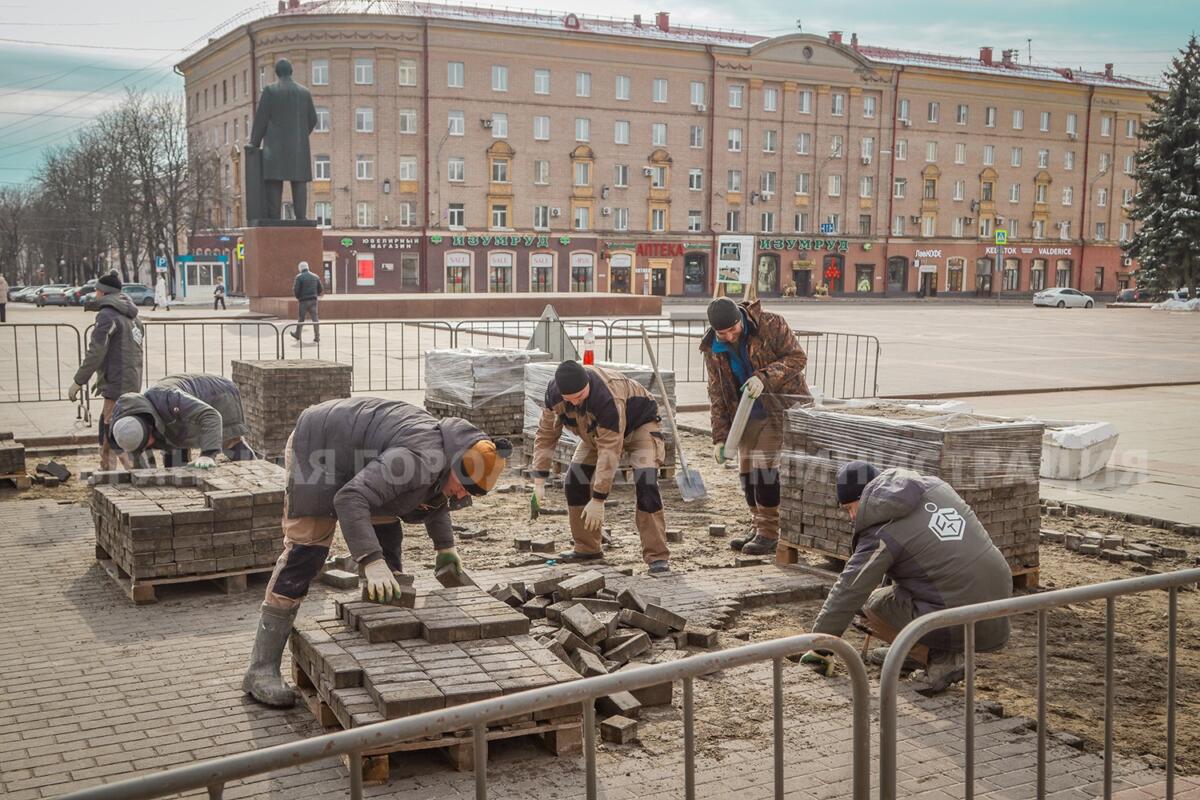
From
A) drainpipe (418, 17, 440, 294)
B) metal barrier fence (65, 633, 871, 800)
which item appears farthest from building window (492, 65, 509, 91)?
metal barrier fence (65, 633, 871, 800)

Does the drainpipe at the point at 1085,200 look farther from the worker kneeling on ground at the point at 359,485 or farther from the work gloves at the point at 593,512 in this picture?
the worker kneeling on ground at the point at 359,485

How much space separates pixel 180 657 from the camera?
6508 millimetres

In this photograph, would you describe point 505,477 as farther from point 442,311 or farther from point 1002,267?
point 1002,267

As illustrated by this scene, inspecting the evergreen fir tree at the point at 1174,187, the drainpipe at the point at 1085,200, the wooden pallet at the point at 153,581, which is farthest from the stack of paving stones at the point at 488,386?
the drainpipe at the point at 1085,200

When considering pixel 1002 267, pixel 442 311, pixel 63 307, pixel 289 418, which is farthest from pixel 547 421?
pixel 1002 267

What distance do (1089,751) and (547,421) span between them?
4.35 meters

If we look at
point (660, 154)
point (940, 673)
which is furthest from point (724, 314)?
point (660, 154)

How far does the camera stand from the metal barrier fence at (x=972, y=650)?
351 centimetres

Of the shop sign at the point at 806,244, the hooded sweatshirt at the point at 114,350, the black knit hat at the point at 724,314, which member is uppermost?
the shop sign at the point at 806,244

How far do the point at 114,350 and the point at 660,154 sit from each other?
58743mm

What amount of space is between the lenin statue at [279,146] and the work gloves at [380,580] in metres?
25.5

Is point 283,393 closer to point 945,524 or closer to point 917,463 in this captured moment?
point 917,463

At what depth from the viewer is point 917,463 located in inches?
299

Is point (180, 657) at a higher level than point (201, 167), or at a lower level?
lower
